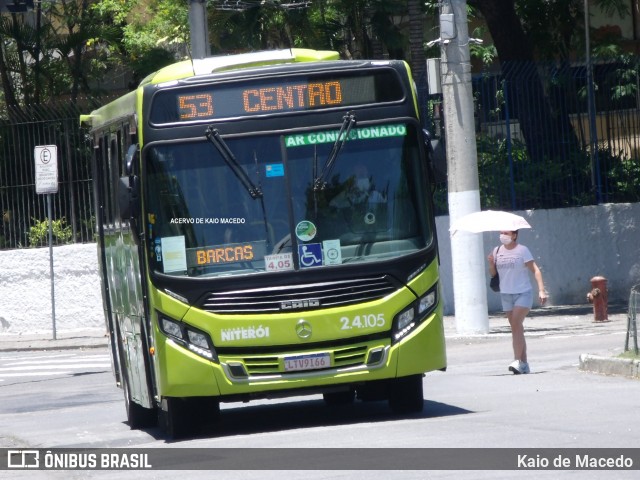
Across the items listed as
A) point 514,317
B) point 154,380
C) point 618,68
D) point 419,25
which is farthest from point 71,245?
point 154,380

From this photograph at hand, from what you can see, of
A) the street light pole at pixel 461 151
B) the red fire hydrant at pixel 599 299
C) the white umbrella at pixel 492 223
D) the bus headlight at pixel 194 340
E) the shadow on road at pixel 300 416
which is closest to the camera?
the bus headlight at pixel 194 340

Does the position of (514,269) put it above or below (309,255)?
below

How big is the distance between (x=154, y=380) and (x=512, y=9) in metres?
16.9

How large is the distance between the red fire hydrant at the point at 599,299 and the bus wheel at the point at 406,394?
32.9 feet

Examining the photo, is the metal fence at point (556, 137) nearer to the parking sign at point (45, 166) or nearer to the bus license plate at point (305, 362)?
the parking sign at point (45, 166)

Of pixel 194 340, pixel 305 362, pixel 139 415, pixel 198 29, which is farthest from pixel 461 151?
pixel 194 340

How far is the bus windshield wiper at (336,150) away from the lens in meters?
11.1

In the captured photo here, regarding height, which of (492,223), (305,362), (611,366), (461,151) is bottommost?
(611,366)

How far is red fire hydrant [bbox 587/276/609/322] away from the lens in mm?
21188

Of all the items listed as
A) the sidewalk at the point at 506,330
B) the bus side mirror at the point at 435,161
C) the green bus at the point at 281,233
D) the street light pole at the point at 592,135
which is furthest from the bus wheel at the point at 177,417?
the street light pole at the point at 592,135

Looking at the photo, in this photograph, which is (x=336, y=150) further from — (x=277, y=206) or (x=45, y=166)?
(x=45, y=166)

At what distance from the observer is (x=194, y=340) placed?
10.8m

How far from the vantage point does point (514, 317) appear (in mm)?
14688

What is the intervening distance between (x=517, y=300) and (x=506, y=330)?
6.50 m
